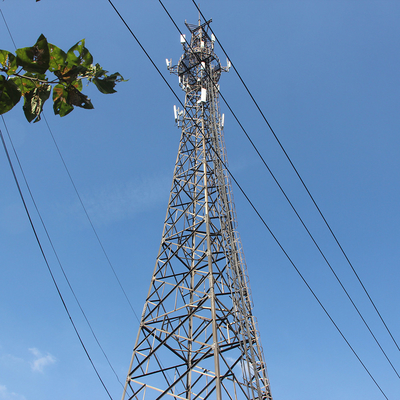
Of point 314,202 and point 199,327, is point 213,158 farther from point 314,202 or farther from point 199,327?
point 199,327

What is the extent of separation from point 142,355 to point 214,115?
38.2ft

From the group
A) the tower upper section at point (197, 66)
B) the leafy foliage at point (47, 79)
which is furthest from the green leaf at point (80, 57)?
the tower upper section at point (197, 66)

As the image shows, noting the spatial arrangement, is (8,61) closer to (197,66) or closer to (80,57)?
(80,57)

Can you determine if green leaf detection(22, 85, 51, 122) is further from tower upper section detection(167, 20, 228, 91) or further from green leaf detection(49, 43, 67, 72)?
tower upper section detection(167, 20, 228, 91)

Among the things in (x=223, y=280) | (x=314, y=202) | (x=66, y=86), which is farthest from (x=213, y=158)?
(x=66, y=86)

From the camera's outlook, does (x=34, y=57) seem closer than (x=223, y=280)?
Yes

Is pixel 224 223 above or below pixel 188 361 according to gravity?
above

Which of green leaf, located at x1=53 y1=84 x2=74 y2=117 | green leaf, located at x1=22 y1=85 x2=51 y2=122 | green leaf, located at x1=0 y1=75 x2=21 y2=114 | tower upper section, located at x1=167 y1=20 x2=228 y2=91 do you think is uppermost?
tower upper section, located at x1=167 y1=20 x2=228 y2=91

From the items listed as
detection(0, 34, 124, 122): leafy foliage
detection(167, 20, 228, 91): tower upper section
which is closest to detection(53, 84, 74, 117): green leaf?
detection(0, 34, 124, 122): leafy foliage

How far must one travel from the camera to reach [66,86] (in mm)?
2703

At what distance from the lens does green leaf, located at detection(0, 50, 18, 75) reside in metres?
2.35

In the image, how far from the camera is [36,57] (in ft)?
7.76

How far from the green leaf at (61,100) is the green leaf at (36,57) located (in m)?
0.30

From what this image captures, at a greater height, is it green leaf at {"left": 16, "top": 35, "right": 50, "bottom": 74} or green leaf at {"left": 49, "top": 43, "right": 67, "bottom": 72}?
green leaf at {"left": 49, "top": 43, "right": 67, "bottom": 72}
